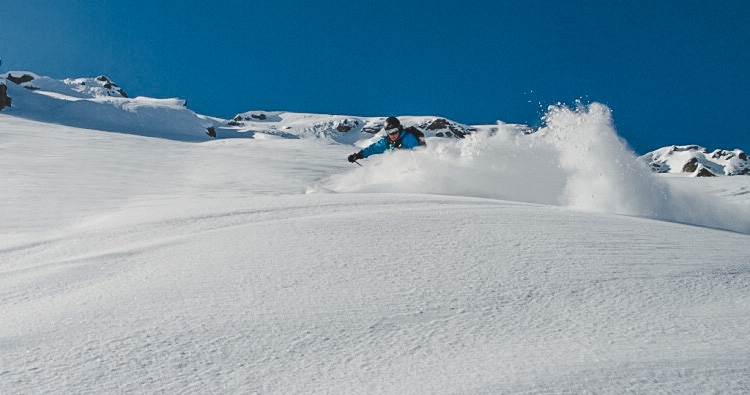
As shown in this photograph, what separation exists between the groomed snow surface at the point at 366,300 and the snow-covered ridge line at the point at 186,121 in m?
3.98

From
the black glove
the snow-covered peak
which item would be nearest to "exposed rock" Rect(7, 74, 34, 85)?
the black glove

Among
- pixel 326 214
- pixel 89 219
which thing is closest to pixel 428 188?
pixel 326 214

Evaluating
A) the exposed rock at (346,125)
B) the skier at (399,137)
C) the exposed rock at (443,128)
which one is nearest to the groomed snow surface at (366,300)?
the skier at (399,137)

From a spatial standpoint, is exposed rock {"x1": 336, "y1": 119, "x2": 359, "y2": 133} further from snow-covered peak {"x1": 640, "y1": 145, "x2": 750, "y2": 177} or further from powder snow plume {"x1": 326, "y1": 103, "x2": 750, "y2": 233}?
powder snow plume {"x1": 326, "y1": 103, "x2": 750, "y2": 233}

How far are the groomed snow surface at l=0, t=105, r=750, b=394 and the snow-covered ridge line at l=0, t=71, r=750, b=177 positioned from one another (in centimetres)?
398

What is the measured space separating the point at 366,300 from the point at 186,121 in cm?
5020

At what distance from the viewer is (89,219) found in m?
5.12

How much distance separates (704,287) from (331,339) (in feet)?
5.82

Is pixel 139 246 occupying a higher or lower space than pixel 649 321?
lower

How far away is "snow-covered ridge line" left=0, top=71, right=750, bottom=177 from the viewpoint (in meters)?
33.9

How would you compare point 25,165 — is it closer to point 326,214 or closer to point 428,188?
point 428,188

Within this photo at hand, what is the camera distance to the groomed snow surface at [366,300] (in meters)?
1.64

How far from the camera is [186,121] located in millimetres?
49062

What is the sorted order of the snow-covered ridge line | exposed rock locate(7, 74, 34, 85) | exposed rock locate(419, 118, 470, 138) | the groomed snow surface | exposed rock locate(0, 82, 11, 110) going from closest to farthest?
1. the groomed snow surface
2. exposed rock locate(0, 82, 11, 110)
3. the snow-covered ridge line
4. exposed rock locate(7, 74, 34, 85)
5. exposed rock locate(419, 118, 470, 138)
